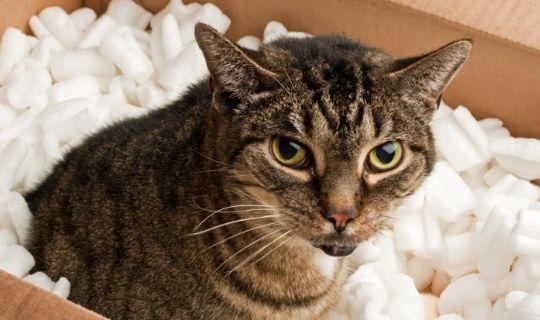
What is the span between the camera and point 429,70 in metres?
1.48

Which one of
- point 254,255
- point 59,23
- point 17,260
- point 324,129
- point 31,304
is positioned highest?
point 324,129

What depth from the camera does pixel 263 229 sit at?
5.26ft

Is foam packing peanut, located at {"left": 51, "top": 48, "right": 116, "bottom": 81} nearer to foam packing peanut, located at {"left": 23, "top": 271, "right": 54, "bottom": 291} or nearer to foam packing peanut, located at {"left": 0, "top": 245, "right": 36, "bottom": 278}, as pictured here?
foam packing peanut, located at {"left": 0, "top": 245, "right": 36, "bottom": 278}

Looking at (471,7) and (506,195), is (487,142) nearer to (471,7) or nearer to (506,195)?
(506,195)

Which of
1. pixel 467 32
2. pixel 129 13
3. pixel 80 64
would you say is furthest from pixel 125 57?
pixel 467 32

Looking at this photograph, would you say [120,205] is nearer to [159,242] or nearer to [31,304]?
[159,242]

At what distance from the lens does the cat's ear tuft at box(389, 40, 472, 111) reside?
4.79 ft

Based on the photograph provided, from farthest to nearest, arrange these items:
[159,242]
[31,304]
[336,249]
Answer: [159,242], [336,249], [31,304]

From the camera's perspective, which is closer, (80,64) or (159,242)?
(159,242)

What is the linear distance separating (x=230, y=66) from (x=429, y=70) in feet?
1.31

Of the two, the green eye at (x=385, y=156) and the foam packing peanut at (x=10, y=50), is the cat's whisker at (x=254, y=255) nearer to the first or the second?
the green eye at (x=385, y=156)

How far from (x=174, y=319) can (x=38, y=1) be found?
136cm

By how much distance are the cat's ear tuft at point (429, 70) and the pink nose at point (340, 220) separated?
11.0 inches

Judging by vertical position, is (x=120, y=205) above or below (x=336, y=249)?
below
